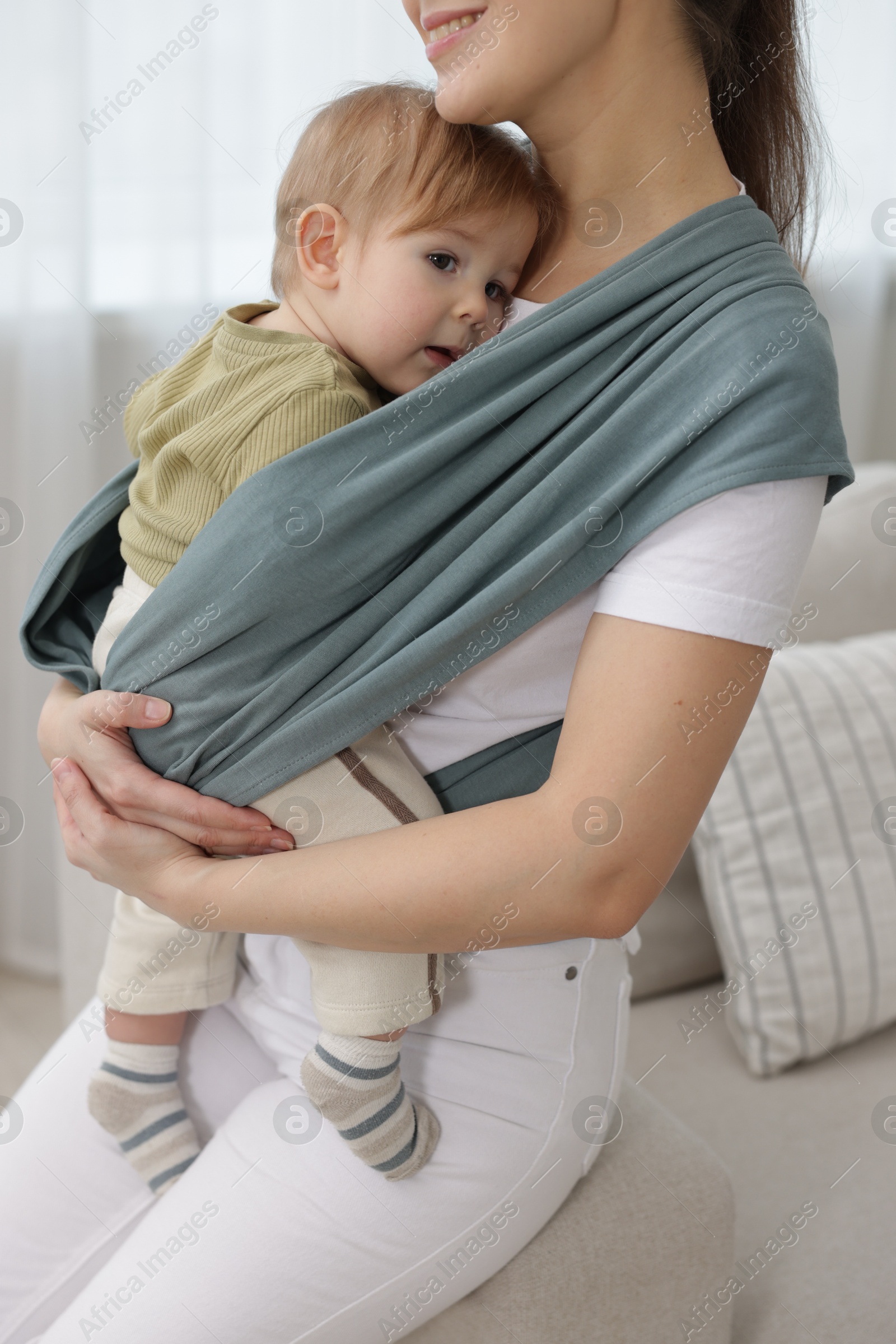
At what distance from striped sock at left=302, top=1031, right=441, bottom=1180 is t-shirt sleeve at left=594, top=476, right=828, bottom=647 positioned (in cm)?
39

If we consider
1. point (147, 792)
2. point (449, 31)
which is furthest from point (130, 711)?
point (449, 31)

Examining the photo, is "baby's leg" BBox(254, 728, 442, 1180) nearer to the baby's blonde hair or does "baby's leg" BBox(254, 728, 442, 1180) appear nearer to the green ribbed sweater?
the green ribbed sweater

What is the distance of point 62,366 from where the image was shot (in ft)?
6.48

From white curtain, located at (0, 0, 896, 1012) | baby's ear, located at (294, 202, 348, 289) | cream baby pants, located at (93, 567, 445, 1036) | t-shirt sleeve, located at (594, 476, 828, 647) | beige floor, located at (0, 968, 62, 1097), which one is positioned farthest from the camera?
beige floor, located at (0, 968, 62, 1097)

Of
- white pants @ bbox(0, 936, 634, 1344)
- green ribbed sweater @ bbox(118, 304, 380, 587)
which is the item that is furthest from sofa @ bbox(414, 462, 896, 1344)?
green ribbed sweater @ bbox(118, 304, 380, 587)

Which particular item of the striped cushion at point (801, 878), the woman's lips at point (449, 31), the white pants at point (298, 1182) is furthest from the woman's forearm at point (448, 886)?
the striped cushion at point (801, 878)

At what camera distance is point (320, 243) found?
0.90 m

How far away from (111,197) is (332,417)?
1433mm

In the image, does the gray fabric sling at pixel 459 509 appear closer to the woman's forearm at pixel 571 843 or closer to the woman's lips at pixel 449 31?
the woman's forearm at pixel 571 843

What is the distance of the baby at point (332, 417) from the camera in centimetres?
78

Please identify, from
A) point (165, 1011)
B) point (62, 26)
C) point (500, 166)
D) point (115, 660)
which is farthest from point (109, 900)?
point (62, 26)

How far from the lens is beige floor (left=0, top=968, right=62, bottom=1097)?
2.07 meters

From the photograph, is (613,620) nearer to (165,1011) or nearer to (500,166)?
(500,166)

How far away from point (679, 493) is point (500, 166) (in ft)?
1.19
